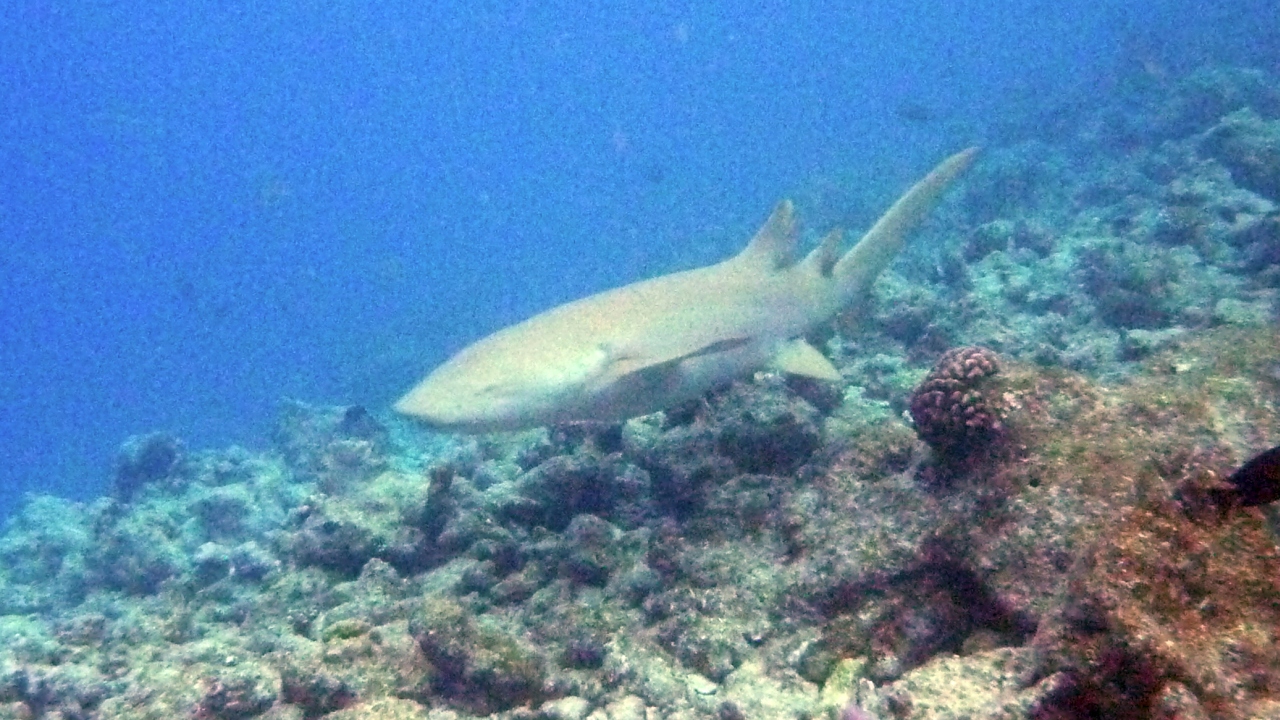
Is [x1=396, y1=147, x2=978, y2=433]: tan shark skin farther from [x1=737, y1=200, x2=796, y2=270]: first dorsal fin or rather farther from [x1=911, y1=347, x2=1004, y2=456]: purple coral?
[x1=911, y1=347, x2=1004, y2=456]: purple coral

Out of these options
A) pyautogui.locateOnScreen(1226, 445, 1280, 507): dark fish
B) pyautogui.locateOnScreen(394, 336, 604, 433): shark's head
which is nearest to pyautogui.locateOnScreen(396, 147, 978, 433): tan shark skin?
pyautogui.locateOnScreen(394, 336, 604, 433): shark's head

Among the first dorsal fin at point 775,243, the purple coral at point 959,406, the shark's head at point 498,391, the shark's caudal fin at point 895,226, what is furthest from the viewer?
the shark's caudal fin at point 895,226

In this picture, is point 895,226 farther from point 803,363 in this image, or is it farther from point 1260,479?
point 1260,479

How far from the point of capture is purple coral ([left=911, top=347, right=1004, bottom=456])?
4.02 meters

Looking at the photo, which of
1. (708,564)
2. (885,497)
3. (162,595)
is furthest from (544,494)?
→ (162,595)

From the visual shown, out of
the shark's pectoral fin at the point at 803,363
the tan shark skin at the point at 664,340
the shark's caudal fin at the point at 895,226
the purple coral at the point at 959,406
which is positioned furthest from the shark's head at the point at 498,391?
the shark's caudal fin at the point at 895,226

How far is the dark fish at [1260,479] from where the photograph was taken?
2523mm

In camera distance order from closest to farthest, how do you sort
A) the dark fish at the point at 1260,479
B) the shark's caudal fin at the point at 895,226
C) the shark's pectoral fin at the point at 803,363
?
1. the dark fish at the point at 1260,479
2. the shark's pectoral fin at the point at 803,363
3. the shark's caudal fin at the point at 895,226

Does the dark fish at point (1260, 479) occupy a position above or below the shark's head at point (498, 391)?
below

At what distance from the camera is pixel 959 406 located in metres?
4.08

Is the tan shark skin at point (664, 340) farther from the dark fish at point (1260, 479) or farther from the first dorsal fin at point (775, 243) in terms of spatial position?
the dark fish at point (1260, 479)

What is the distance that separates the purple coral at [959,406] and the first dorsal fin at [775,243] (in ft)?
8.83

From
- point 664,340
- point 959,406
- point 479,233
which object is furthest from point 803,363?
point 479,233

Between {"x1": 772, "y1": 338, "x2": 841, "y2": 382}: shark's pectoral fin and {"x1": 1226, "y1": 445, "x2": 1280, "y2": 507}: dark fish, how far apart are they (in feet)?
12.3
